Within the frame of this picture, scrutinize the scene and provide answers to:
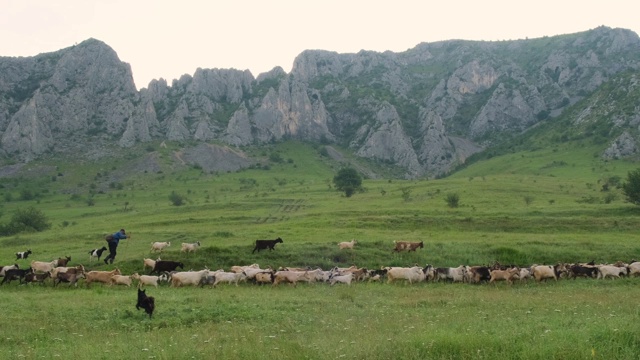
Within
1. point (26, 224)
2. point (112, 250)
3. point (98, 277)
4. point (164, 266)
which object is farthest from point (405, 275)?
point (26, 224)

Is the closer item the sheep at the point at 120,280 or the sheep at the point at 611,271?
the sheep at the point at 120,280

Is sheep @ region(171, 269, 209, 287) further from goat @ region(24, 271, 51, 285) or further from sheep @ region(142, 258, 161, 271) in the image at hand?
goat @ region(24, 271, 51, 285)

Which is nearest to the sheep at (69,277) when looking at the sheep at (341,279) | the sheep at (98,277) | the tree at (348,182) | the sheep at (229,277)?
the sheep at (98,277)

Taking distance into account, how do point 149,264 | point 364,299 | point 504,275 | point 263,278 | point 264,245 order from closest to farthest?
1. point 364,299
2. point 263,278
3. point 504,275
4. point 149,264
5. point 264,245

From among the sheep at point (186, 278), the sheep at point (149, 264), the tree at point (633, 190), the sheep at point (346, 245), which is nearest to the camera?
the sheep at point (186, 278)

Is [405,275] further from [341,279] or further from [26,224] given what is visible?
[26,224]

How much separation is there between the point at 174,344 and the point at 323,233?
30030 millimetres

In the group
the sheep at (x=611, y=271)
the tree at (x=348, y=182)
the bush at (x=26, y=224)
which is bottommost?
the bush at (x=26, y=224)

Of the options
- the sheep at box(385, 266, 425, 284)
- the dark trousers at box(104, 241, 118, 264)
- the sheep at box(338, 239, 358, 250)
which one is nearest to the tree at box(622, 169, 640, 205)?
the sheep at box(338, 239, 358, 250)

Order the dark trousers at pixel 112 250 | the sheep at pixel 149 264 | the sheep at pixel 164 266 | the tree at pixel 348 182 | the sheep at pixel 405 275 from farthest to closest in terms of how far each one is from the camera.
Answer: the tree at pixel 348 182, the sheep at pixel 149 264, the dark trousers at pixel 112 250, the sheep at pixel 164 266, the sheep at pixel 405 275

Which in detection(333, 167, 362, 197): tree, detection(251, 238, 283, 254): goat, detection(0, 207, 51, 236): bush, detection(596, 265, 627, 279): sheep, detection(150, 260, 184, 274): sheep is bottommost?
detection(0, 207, 51, 236): bush

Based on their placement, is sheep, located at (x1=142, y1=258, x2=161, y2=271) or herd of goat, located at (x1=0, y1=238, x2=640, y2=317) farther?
sheep, located at (x1=142, y1=258, x2=161, y2=271)

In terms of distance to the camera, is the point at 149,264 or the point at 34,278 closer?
the point at 34,278

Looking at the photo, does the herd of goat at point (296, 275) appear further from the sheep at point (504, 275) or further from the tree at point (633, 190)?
the tree at point (633, 190)
